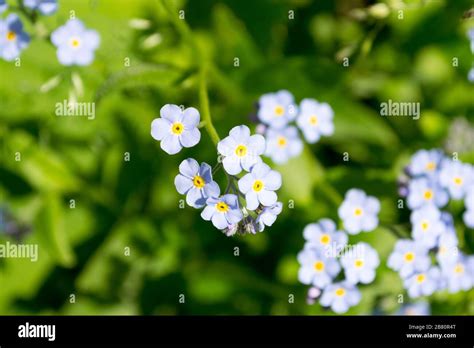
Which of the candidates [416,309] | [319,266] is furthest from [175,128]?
[416,309]

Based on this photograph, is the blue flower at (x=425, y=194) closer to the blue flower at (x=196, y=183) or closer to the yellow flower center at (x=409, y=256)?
the yellow flower center at (x=409, y=256)

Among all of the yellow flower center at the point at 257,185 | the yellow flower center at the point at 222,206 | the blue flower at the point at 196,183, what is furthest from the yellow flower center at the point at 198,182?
the yellow flower center at the point at 257,185

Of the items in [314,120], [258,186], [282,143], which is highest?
[314,120]

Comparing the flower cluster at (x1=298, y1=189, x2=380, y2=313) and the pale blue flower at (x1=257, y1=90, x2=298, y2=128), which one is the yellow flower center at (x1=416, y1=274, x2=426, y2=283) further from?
the pale blue flower at (x1=257, y1=90, x2=298, y2=128)

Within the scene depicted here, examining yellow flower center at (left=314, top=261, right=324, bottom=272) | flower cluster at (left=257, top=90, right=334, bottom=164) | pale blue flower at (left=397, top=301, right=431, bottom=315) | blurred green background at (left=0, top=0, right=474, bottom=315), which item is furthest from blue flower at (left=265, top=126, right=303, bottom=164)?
pale blue flower at (left=397, top=301, right=431, bottom=315)

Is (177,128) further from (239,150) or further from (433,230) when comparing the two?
(433,230)

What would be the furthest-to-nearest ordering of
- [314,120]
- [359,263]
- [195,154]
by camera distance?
[195,154], [314,120], [359,263]
